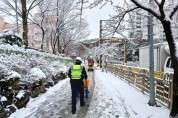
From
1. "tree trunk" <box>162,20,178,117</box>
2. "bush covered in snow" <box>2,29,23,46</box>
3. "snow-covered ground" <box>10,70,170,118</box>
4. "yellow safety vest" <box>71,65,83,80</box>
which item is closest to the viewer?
"tree trunk" <box>162,20,178,117</box>

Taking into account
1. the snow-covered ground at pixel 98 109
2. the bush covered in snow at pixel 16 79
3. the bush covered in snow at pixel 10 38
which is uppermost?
the bush covered in snow at pixel 10 38

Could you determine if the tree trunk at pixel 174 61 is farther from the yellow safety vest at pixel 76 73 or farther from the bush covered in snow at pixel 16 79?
the bush covered in snow at pixel 16 79

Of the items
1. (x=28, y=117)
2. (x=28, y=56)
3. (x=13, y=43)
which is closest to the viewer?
(x=28, y=117)

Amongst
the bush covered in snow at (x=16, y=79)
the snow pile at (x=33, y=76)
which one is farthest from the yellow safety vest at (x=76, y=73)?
the snow pile at (x=33, y=76)

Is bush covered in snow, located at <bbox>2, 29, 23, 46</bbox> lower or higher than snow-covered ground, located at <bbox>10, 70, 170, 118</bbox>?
higher

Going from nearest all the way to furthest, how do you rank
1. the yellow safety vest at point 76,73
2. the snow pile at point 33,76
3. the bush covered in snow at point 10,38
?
the yellow safety vest at point 76,73, the snow pile at point 33,76, the bush covered in snow at point 10,38

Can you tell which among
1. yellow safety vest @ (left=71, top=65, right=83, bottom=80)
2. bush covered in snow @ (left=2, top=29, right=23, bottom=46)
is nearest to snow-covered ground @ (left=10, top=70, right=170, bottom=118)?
yellow safety vest @ (left=71, top=65, right=83, bottom=80)

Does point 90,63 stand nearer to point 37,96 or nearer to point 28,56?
point 28,56

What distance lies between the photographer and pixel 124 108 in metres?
11.0

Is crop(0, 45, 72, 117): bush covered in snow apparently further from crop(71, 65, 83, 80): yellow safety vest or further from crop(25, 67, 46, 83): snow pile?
crop(71, 65, 83, 80): yellow safety vest

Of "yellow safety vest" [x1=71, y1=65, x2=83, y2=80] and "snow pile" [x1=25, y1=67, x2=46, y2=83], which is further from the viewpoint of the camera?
"snow pile" [x1=25, y1=67, x2=46, y2=83]

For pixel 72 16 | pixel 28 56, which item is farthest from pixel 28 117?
pixel 72 16

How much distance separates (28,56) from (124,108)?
7249 millimetres

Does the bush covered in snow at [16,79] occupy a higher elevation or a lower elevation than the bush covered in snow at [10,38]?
lower
